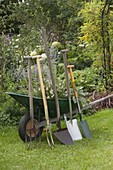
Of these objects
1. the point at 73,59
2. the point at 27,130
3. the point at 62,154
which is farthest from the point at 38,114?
the point at 73,59

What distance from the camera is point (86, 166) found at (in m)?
3.39

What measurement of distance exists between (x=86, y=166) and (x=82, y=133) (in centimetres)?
114

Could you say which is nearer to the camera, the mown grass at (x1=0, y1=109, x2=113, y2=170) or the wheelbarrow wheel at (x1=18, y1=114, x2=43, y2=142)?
the mown grass at (x1=0, y1=109, x2=113, y2=170)

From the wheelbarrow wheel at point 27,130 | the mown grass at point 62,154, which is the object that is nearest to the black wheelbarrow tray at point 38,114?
the wheelbarrow wheel at point 27,130

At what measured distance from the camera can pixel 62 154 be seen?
12.4 feet

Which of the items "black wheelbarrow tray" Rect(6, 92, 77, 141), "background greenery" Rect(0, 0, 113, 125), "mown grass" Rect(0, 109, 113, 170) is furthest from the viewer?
"background greenery" Rect(0, 0, 113, 125)

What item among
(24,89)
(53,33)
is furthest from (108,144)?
(53,33)

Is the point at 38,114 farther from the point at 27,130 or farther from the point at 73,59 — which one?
the point at 73,59

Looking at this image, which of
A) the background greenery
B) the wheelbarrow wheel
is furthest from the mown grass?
the background greenery

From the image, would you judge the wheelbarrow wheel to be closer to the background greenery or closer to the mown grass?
the mown grass

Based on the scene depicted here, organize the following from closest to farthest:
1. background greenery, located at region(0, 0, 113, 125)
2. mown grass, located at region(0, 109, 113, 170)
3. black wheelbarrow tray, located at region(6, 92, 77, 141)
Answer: mown grass, located at region(0, 109, 113, 170), black wheelbarrow tray, located at region(6, 92, 77, 141), background greenery, located at region(0, 0, 113, 125)

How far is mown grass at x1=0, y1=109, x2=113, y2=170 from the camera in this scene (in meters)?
3.44

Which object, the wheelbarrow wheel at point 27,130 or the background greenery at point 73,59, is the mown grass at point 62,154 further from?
the background greenery at point 73,59

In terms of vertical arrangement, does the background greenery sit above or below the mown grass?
above
